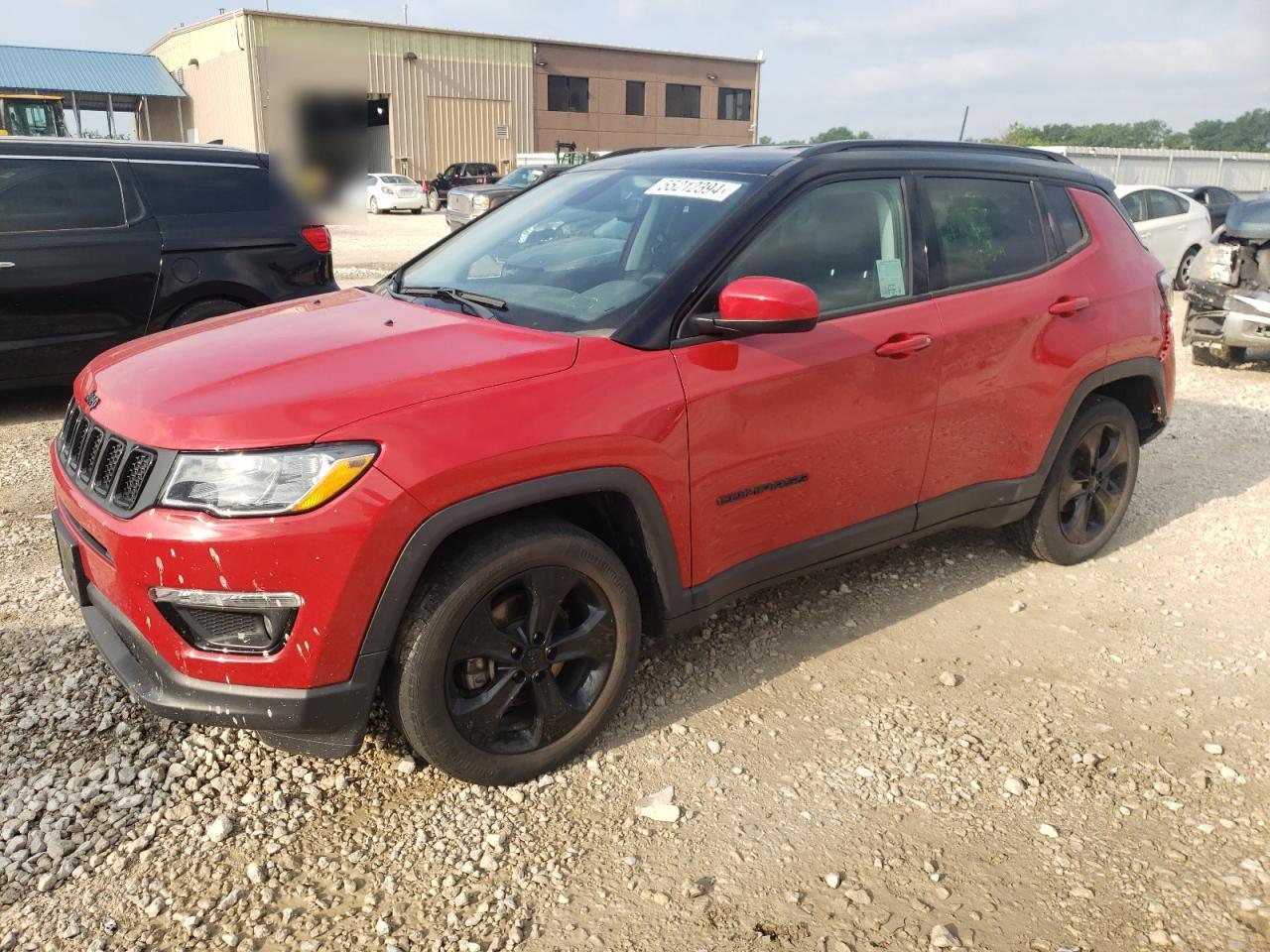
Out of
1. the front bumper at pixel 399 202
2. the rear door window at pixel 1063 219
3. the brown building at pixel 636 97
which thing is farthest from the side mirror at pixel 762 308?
the brown building at pixel 636 97

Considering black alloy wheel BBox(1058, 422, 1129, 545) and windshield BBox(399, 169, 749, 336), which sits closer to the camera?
windshield BBox(399, 169, 749, 336)

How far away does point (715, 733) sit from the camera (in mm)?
3150

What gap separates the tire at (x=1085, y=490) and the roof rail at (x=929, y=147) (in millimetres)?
1107

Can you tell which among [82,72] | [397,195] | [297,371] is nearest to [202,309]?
[297,371]

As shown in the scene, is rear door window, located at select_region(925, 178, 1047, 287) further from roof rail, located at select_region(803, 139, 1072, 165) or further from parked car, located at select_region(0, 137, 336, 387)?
parked car, located at select_region(0, 137, 336, 387)

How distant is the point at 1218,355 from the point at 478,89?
38.5m

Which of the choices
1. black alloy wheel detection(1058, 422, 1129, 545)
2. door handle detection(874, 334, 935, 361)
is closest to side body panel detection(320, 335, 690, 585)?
door handle detection(874, 334, 935, 361)

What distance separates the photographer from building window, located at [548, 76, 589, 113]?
1768 inches

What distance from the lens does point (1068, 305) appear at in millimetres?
3996

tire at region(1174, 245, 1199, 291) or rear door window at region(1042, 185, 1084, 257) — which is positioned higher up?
rear door window at region(1042, 185, 1084, 257)

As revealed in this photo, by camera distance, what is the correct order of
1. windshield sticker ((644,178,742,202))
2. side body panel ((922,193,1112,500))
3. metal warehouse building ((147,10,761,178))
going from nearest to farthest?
windshield sticker ((644,178,742,202)) → side body panel ((922,193,1112,500)) → metal warehouse building ((147,10,761,178))

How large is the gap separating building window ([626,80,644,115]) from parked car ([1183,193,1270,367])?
41638 millimetres

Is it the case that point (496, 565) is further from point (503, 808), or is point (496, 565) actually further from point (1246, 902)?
point (1246, 902)

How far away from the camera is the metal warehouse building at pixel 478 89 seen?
3434 centimetres
